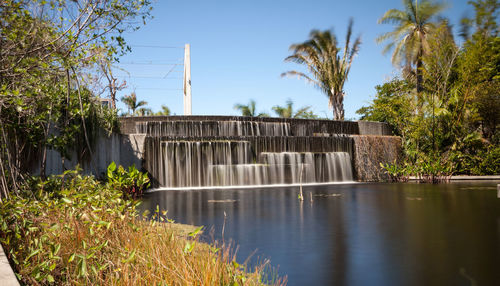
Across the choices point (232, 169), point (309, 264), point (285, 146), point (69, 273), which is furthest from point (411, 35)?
point (69, 273)

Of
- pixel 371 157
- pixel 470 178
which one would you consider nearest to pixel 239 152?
pixel 371 157

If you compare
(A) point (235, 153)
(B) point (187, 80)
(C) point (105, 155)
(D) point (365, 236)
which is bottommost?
(D) point (365, 236)

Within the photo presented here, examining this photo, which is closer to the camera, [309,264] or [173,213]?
[309,264]

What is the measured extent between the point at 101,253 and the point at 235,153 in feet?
38.1

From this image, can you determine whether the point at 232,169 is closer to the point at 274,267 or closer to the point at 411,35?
the point at 274,267

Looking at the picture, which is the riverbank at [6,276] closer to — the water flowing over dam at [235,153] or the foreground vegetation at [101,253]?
the foreground vegetation at [101,253]

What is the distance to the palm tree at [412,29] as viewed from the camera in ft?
78.2

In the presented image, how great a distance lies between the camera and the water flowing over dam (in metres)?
14.0

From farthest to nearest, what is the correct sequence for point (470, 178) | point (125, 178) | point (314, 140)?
point (314, 140), point (470, 178), point (125, 178)

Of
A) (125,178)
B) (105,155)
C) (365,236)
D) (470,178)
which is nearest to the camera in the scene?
(365,236)

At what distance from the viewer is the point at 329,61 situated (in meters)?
26.7

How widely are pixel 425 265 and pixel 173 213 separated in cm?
492

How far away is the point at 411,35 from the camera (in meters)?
24.2

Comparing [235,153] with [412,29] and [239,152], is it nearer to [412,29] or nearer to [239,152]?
[239,152]
